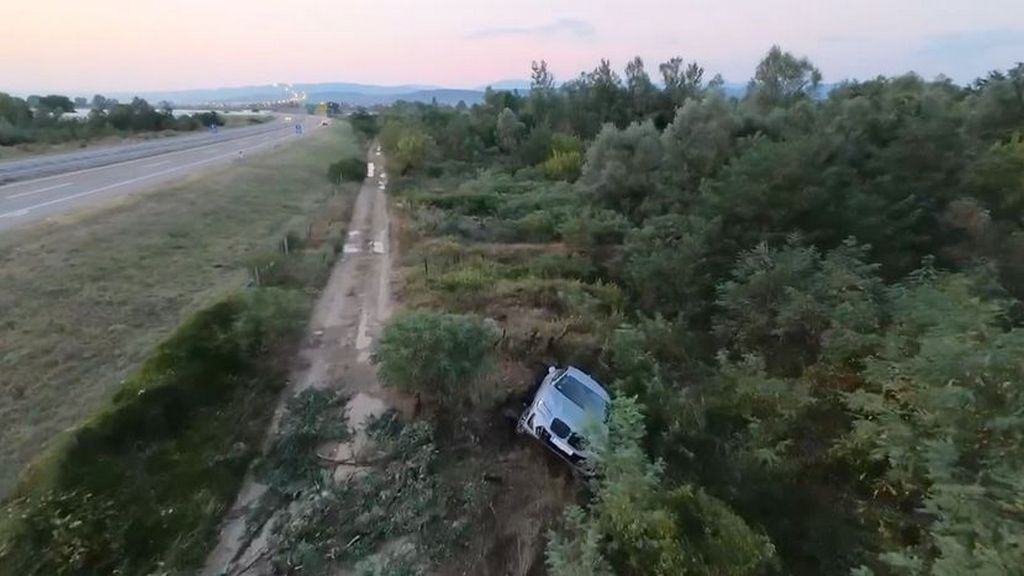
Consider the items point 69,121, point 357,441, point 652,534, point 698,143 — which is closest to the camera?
point 652,534

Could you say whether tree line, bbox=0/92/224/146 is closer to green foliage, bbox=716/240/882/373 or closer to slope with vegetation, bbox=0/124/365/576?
slope with vegetation, bbox=0/124/365/576

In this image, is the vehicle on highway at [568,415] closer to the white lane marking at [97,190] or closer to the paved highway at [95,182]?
the paved highway at [95,182]

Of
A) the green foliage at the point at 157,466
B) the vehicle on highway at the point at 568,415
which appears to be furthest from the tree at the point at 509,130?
the vehicle on highway at the point at 568,415

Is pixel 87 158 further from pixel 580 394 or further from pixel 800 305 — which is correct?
pixel 800 305

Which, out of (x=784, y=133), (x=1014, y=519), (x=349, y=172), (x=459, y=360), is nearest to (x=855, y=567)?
(x=1014, y=519)

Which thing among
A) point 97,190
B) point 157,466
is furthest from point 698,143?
point 97,190

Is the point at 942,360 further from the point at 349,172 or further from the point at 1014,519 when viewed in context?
the point at 349,172
